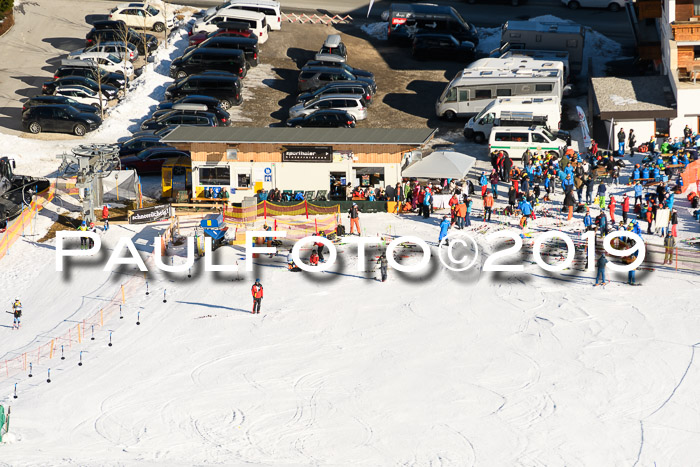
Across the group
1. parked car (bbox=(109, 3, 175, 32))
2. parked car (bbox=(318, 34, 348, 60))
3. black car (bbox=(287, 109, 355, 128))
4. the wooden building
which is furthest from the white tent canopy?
parked car (bbox=(109, 3, 175, 32))

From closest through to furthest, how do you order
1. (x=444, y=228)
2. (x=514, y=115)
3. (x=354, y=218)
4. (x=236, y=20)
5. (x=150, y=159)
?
(x=444, y=228), (x=354, y=218), (x=150, y=159), (x=514, y=115), (x=236, y=20)

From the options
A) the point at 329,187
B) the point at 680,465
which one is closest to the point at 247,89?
the point at 329,187

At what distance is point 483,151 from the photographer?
5031 cm

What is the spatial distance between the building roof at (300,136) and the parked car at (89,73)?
10284 millimetres

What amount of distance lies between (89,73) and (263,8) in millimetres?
9543

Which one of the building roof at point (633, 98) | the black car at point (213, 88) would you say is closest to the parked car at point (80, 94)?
the black car at point (213, 88)

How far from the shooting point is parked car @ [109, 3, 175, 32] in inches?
2447

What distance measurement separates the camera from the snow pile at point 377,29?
6262 cm

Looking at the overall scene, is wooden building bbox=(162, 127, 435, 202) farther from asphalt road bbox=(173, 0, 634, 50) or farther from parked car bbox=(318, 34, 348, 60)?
asphalt road bbox=(173, 0, 634, 50)

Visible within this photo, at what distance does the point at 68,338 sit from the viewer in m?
37.3

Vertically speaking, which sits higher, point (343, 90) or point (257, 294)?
point (343, 90)

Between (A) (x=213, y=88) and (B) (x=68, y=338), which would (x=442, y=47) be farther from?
(B) (x=68, y=338)

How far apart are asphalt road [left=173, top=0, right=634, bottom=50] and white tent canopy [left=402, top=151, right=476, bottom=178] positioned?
18.7 metres

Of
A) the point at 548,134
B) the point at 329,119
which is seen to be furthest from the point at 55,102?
the point at 548,134
